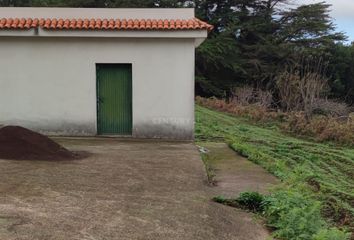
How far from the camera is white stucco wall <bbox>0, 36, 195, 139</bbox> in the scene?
13.2m

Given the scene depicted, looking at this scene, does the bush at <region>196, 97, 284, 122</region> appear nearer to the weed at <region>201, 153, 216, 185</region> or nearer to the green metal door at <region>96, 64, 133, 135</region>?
the green metal door at <region>96, 64, 133, 135</region>

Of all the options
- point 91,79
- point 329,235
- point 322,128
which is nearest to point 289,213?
point 329,235

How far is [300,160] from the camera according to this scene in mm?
13938

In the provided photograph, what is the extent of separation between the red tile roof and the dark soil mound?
378cm

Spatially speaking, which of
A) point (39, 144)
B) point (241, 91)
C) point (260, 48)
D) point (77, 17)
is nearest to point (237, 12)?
point (260, 48)

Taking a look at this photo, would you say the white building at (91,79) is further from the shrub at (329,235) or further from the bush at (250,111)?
the bush at (250,111)

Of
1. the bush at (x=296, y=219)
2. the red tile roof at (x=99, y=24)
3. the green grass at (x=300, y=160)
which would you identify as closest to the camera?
the bush at (x=296, y=219)

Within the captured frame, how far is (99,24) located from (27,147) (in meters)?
4.61

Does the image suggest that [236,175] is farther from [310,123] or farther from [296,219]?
[310,123]

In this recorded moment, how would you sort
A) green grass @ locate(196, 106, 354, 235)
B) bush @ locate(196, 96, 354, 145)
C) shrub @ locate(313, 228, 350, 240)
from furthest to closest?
1. bush @ locate(196, 96, 354, 145)
2. green grass @ locate(196, 106, 354, 235)
3. shrub @ locate(313, 228, 350, 240)

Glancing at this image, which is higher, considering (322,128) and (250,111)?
(250,111)

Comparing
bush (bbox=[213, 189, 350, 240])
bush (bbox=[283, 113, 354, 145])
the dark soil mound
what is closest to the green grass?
bush (bbox=[283, 113, 354, 145])

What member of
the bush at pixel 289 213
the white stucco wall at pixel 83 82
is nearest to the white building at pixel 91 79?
the white stucco wall at pixel 83 82

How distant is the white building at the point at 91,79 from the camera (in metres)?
13.1
